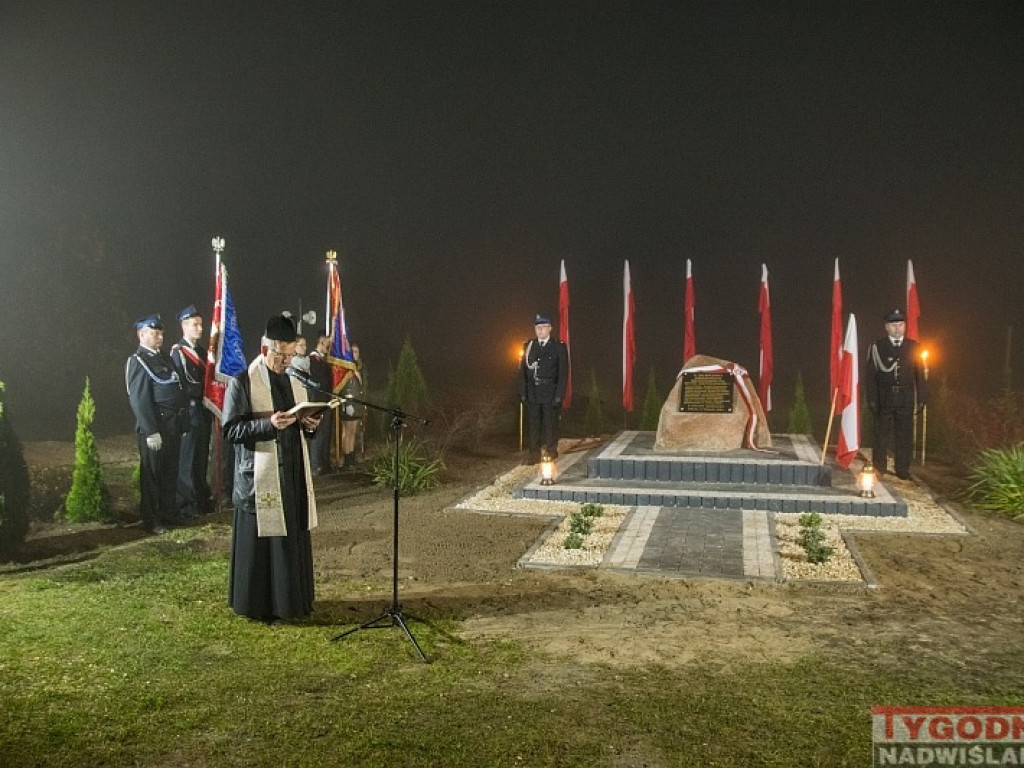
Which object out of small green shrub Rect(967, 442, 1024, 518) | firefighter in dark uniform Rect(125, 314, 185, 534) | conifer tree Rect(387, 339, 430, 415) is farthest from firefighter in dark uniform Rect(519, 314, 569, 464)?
small green shrub Rect(967, 442, 1024, 518)

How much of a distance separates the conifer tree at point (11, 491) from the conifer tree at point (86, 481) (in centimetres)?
78

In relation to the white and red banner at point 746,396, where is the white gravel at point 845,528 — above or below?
below

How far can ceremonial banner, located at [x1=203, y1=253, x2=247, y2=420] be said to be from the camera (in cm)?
870

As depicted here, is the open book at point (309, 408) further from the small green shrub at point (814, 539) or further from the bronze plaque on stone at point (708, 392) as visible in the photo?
the bronze plaque on stone at point (708, 392)

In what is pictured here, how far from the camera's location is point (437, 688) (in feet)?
12.5

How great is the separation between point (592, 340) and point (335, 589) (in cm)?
2067

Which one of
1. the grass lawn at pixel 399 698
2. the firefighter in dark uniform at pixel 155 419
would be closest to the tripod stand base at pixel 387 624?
the grass lawn at pixel 399 698

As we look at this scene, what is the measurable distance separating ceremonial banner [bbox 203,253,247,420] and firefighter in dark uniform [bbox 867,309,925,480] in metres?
8.57

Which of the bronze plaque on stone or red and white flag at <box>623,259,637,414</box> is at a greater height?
red and white flag at <box>623,259,637,414</box>

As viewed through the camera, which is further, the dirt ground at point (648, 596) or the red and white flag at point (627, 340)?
the red and white flag at point (627, 340)

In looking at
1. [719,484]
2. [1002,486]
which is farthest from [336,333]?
[1002,486]

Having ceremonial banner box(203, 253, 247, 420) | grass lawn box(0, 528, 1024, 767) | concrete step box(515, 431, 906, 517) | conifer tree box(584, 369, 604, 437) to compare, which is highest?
ceremonial banner box(203, 253, 247, 420)

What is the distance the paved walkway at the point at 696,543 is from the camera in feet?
20.1

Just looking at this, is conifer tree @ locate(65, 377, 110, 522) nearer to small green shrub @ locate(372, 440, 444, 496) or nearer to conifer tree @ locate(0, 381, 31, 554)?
conifer tree @ locate(0, 381, 31, 554)
